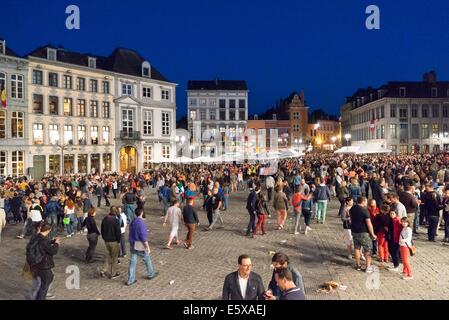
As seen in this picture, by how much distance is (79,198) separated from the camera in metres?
15.4

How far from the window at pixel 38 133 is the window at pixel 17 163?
1.95m

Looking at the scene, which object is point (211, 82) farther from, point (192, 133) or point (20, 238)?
point (20, 238)

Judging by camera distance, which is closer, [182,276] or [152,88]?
[182,276]

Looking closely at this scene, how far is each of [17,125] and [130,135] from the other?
12.5 meters

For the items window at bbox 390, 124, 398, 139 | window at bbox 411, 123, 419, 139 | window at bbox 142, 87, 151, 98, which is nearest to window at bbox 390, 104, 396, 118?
window at bbox 390, 124, 398, 139

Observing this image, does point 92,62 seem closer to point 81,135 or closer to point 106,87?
point 106,87

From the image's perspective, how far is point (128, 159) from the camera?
47.8 metres

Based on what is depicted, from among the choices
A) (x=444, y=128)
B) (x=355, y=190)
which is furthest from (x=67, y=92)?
(x=444, y=128)

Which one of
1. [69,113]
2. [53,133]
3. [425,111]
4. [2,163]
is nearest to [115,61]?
[69,113]

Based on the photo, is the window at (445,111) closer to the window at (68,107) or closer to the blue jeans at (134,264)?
the window at (68,107)

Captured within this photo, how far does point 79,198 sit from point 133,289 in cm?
745

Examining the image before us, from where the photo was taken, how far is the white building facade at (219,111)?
73.9 m

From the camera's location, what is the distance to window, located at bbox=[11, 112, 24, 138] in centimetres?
3603

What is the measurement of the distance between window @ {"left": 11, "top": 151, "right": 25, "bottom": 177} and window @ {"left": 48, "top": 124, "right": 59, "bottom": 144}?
136 inches
